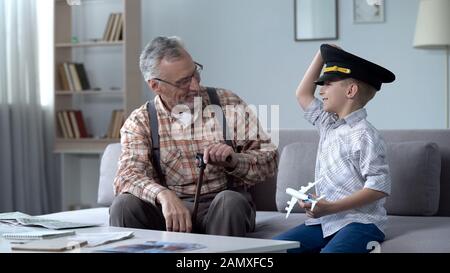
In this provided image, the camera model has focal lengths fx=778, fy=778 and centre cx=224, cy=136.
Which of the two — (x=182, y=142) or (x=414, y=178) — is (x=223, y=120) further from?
(x=414, y=178)

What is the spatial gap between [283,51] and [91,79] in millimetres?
1419

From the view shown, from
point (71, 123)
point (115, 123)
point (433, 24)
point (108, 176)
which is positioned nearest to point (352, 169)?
point (108, 176)

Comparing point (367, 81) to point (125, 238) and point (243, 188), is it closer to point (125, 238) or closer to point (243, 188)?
point (243, 188)

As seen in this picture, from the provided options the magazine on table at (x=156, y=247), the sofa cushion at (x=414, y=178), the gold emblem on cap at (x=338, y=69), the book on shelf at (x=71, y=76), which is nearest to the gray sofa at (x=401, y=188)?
the sofa cushion at (x=414, y=178)

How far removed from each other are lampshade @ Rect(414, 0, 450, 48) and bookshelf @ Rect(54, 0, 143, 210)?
1.86 m

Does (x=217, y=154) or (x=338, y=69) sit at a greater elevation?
(x=338, y=69)

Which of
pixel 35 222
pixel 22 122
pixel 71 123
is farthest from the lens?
pixel 71 123

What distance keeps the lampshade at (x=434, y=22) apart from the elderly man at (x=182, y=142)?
2.24 m

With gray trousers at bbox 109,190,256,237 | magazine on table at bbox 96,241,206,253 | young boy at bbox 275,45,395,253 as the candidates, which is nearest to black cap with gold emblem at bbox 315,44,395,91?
young boy at bbox 275,45,395,253

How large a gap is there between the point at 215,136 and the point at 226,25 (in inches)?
108

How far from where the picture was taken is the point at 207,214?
2.38 m

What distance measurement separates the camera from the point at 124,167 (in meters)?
2.53

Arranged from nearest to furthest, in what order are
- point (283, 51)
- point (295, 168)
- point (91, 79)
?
point (295, 168)
point (283, 51)
point (91, 79)
